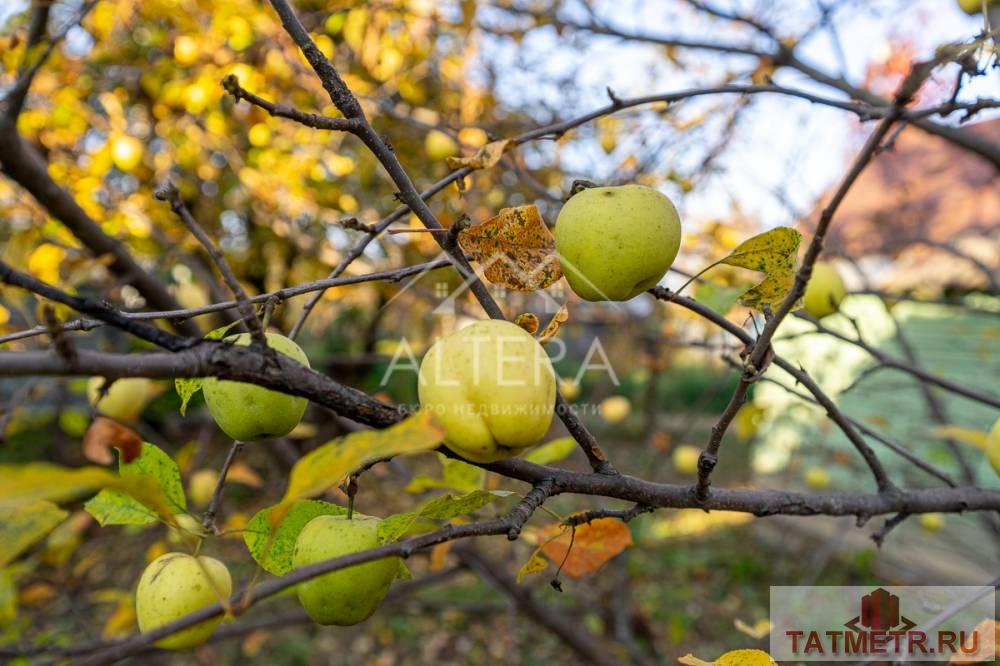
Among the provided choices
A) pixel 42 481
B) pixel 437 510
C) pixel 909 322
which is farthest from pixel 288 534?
pixel 909 322

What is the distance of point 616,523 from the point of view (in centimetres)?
103

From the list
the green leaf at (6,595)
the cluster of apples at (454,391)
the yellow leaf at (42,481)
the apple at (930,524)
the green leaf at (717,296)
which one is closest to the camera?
the yellow leaf at (42,481)

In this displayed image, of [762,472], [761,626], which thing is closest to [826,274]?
→ [761,626]

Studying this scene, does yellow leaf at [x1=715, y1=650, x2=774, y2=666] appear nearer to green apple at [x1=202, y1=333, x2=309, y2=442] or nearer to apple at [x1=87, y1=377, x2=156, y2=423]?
green apple at [x1=202, y1=333, x2=309, y2=442]

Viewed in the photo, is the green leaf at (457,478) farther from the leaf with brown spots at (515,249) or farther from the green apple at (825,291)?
the green apple at (825,291)

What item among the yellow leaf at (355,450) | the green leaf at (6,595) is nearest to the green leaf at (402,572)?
the yellow leaf at (355,450)

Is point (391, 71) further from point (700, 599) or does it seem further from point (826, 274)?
point (700, 599)

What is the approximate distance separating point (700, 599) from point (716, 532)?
3.36 feet

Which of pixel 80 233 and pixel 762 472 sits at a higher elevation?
pixel 762 472

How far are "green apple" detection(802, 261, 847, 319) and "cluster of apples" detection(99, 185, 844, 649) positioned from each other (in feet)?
2.57

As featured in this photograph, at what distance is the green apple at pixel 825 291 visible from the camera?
1.47 m

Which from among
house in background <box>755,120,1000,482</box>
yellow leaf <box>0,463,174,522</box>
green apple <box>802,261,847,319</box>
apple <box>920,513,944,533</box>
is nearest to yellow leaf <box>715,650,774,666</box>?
yellow leaf <box>0,463,174,522</box>

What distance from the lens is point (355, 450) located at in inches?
20.3

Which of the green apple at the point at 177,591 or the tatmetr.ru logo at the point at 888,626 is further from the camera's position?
the tatmetr.ru logo at the point at 888,626
